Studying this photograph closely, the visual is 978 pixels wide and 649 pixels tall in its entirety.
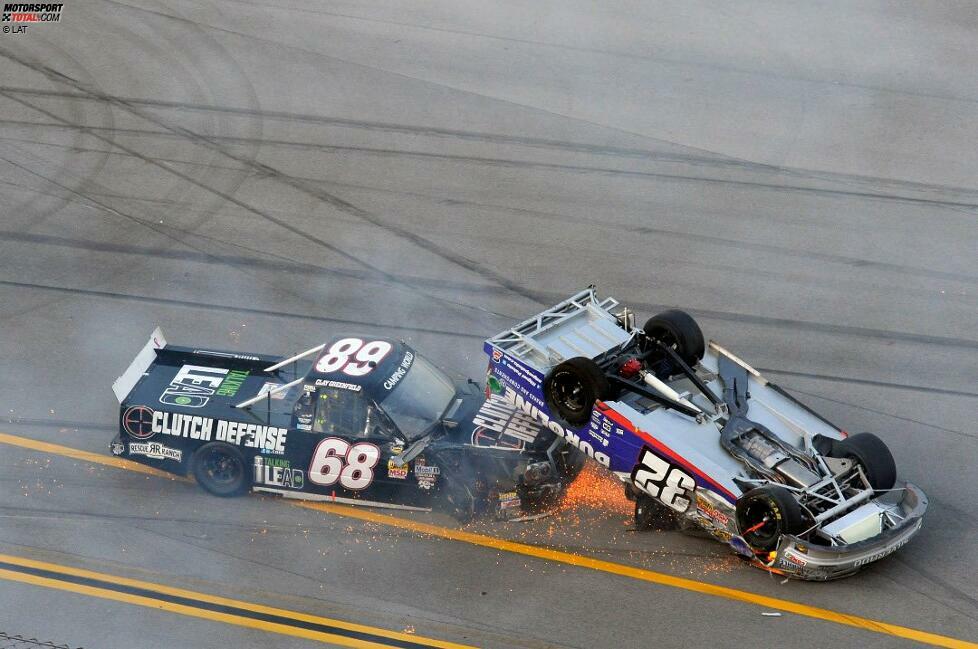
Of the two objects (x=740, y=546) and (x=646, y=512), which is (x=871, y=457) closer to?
(x=740, y=546)

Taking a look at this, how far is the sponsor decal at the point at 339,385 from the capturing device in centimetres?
1116

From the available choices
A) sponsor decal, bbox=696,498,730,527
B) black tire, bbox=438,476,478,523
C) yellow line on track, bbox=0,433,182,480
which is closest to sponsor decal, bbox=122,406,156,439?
yellow line on track, bbox=0,433,182,480

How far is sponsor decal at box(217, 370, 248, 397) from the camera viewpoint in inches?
468

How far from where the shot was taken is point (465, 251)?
622 inches

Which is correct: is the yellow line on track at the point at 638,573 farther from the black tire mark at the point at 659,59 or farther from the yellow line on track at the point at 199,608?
the black tire mark at the point at 659,59

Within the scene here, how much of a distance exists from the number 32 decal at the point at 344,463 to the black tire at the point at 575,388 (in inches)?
68.2

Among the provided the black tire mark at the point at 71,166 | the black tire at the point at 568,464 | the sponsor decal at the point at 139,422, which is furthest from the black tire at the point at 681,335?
the black tire mark at the point at 71,166

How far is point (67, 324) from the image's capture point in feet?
46.9

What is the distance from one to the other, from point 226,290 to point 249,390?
3341mm

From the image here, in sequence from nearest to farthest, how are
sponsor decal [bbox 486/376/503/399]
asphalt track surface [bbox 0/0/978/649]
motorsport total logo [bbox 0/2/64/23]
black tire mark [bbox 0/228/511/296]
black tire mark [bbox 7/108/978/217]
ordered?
asphalt track surface [bbox 0/0/978/649]
sponsor decal [bbox 486/376/503/399]
black tire mark [bbox 0/228/511/296]
black tire mark [bbox 7/108/978/217]
motorsport total logo [bbox 0/2/64/23]

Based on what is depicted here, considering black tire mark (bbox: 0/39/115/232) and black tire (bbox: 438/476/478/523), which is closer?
black tire (bbox: 438/476/478/523)

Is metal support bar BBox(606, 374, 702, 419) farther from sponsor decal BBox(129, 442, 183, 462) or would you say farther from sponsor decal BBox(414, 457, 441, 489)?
sponsor decal BBox(129, 442, 183, 462)

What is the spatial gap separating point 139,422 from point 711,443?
550cm

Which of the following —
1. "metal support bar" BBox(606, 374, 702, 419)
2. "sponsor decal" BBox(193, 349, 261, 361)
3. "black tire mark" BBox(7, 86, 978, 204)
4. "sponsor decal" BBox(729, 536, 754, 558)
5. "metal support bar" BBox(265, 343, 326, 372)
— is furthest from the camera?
"black tire mark" BBox(7, 86, 978, 204)
